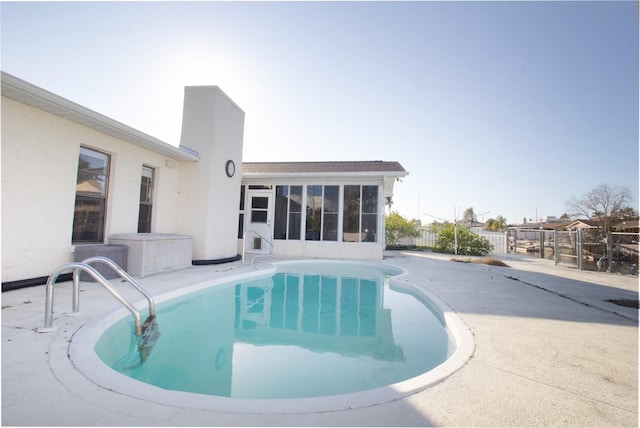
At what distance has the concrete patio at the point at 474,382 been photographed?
5.14ft

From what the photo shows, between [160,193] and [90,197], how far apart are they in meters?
1.88

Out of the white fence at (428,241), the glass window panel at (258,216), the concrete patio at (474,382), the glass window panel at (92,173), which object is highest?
the glass window panel at (92,173)

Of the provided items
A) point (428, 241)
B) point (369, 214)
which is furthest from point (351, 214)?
point (428, 241)

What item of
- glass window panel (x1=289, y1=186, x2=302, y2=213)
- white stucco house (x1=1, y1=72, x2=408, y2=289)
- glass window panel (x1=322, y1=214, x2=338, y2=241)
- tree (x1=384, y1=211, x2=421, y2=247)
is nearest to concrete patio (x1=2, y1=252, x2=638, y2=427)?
white stucco house (x1=1, y1=72, x2=408, y2=289)

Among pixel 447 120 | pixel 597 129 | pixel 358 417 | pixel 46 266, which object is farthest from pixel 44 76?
pixel 597 129

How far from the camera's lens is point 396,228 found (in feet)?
54.9

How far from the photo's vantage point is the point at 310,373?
8.57 feet

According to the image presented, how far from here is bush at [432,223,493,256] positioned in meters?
14.2

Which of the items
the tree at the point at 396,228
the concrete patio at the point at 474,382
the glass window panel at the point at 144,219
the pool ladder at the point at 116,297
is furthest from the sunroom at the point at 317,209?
the pool ladder at the point at 116,297

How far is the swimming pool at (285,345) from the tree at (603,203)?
97.1ft

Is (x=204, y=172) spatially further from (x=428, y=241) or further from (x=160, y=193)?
(x=428, y=241)

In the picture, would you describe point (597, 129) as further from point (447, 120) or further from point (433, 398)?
point (433, 398)

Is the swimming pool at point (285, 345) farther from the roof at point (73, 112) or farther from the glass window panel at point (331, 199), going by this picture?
the glass window panel at point (331, 199)

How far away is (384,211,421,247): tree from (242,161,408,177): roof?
6194 millimetres
